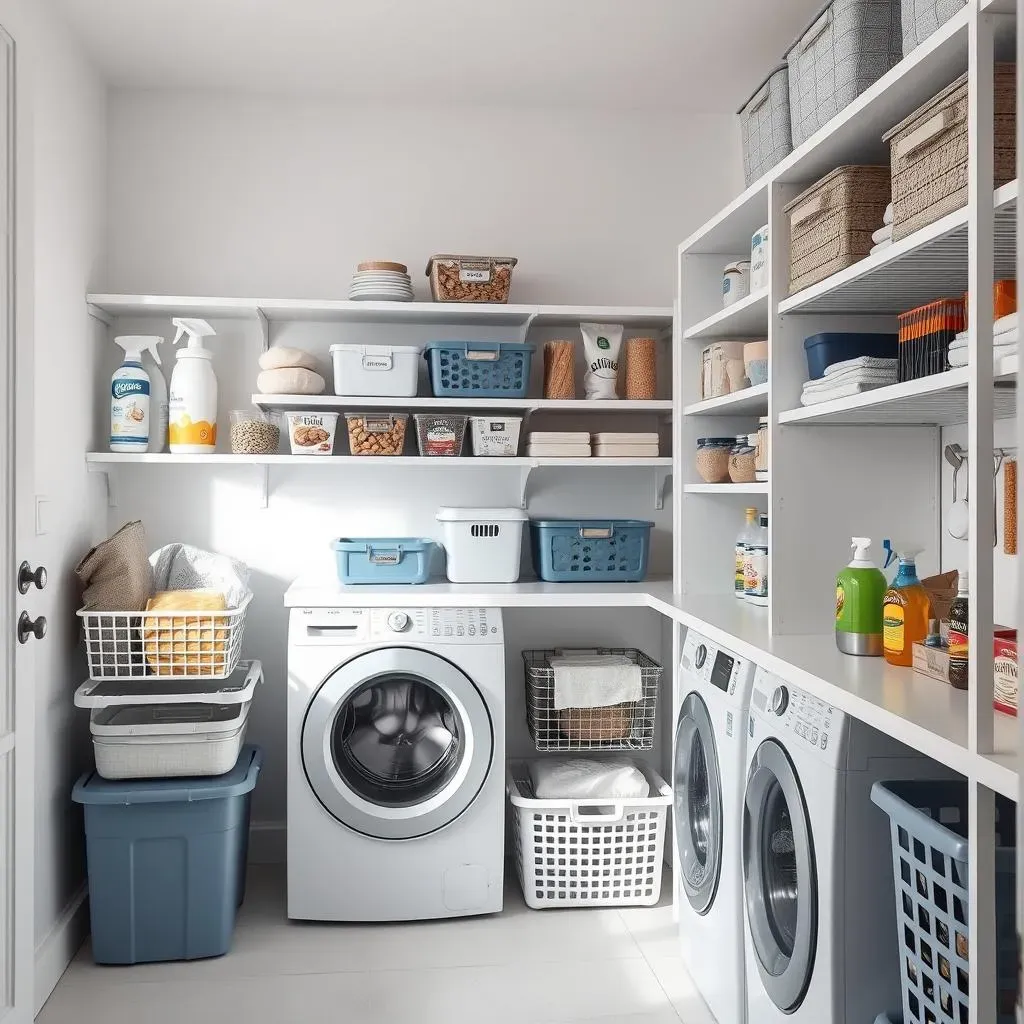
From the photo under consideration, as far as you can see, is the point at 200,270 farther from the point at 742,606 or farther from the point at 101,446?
the point at 742,606

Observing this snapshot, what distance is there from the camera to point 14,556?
201cm

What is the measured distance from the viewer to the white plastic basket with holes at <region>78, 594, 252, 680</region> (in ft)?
8.75

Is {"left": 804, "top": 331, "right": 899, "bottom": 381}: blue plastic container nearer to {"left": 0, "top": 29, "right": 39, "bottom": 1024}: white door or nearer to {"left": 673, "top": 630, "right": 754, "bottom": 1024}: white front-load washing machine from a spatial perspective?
{"left": 673, "top": 630, "right": 754, "bottom": 1024}: white front-load washing machine

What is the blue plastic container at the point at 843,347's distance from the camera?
2131mm

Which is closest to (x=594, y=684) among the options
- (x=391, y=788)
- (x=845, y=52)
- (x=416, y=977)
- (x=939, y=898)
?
(x=391, y=788)

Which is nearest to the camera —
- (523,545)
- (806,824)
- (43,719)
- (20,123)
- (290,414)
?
(806,824)

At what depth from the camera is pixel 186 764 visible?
2674 mm

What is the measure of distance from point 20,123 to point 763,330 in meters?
1.97

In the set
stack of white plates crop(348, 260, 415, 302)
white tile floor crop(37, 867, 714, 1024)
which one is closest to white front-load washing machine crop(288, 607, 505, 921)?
white tile floor crop(37, 867, 714, 1024)

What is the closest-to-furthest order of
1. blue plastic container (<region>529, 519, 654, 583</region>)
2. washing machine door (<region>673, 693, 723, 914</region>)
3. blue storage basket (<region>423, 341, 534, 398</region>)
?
washing machine door (<region>673, 693, 723, 914</region>) → blue storage basket (<region>423, 341, 534, 398</region>) → blue plastic container (<region>529, 519, 654, 583</region>)

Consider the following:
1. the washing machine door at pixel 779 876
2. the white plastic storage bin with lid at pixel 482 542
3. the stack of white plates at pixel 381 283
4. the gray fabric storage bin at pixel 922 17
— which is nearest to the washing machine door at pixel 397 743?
the white plastic storage bin with lid at pixel 482 542

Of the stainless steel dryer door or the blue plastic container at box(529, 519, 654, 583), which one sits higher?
the blue plastic container at box(529, 519, 654, 583)

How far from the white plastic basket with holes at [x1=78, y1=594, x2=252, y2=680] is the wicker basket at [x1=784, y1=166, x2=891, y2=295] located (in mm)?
1791

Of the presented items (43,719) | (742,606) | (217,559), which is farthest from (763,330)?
(43,719)
